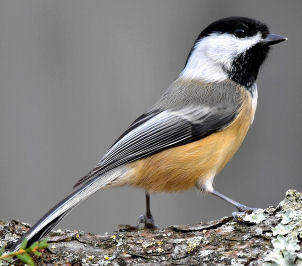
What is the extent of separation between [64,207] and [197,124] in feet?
3.38

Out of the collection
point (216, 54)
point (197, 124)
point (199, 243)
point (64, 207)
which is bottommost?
point (199, 243)

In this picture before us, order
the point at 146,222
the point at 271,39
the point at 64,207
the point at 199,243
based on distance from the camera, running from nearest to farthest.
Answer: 1. the point at 199,243
2. the point at 64,207
3. the point at 146,222
4. the point at 271,39

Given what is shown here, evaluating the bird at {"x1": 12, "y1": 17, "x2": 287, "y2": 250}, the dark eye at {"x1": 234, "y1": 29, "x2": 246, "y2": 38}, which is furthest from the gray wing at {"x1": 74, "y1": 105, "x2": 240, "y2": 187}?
the dark eye at {"x1": 234, "y1": 29, "x2": 246, "y2": 38}

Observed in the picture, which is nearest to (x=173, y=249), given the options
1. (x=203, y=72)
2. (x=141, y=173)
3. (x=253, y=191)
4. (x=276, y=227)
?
(x=276, y=227)

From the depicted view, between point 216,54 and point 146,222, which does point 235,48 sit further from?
point 146,222

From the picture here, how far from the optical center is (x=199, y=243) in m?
2.34

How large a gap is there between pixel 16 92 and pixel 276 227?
2592mm

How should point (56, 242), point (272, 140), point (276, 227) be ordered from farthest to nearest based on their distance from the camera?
point (272, 140)
point (56, 242)
point (276, 227)

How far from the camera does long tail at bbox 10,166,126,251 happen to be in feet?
7.66

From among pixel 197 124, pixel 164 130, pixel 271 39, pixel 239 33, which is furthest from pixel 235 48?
pixel 164 130

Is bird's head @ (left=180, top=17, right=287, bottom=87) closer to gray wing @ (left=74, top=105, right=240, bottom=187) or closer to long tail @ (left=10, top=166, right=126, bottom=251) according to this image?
gray wing @ (left=74, top=105, right=240, bottom=187)

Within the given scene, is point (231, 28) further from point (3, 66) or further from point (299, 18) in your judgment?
point (3, 66)

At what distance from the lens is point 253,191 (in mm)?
4184

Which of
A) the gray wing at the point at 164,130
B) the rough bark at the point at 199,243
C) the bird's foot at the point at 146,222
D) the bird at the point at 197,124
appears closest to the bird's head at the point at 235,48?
the bird at the point at 197,124
